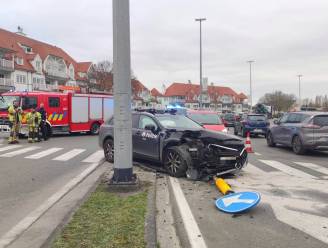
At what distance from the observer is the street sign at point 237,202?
22.6ft

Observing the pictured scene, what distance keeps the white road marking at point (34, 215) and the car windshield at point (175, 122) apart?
2.59 m

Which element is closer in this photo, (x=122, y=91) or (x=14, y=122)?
(x=122, y=91)

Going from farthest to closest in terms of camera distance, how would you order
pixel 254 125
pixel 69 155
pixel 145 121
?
pixel 254 125 < pixel 69 155 < pixel 145 121

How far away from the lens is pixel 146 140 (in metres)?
11.5

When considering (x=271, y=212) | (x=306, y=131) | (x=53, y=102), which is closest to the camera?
(x=271, y=212)

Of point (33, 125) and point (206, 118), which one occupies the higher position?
point (206, 118)

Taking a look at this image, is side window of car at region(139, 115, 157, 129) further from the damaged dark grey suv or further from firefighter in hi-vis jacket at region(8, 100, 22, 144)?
firefighter in hi-vis jacket at region(8, 100, 22, 144)

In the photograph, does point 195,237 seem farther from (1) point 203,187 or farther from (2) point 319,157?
(2) point 319,157

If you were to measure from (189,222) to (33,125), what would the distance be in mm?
16161

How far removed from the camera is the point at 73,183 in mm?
9508

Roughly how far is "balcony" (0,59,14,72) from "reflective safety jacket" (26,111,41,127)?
145 feet

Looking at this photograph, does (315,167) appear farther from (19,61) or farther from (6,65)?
(19,61)

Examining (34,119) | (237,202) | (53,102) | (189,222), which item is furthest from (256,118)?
(189,222)

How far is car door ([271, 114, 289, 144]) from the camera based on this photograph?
61.0 ft
